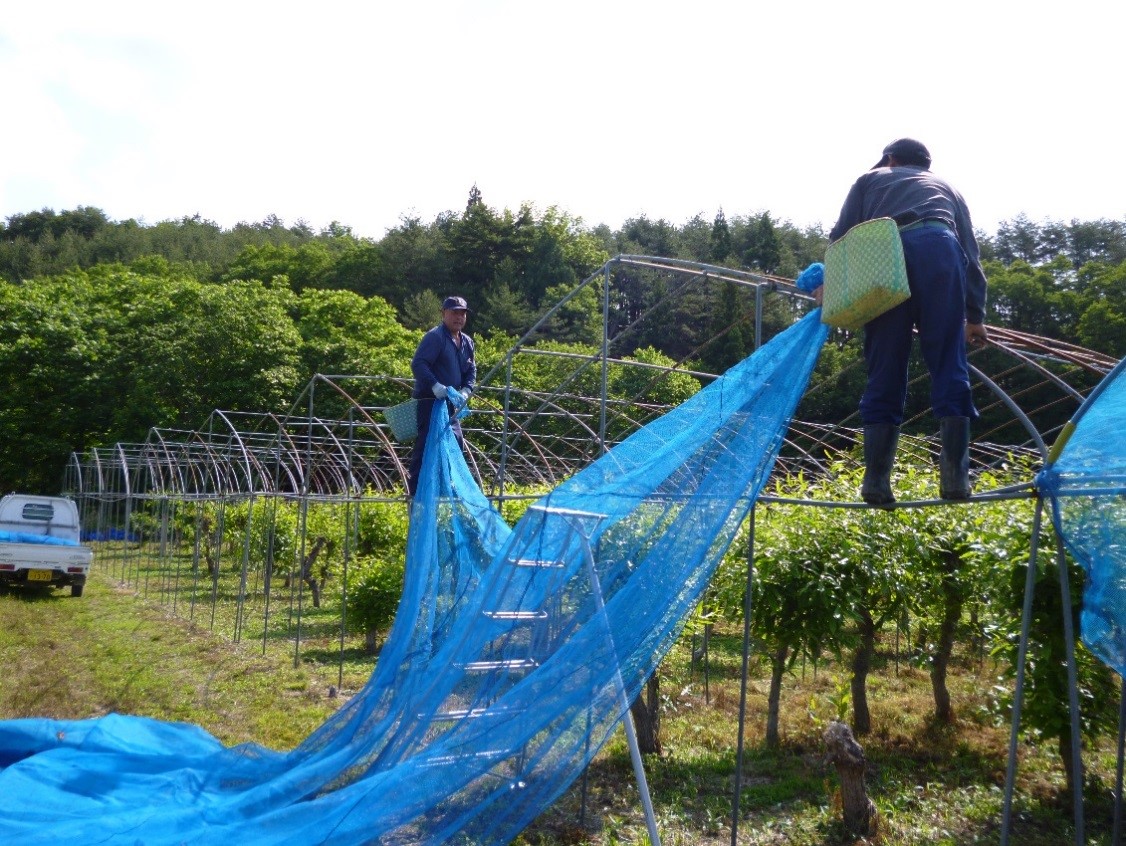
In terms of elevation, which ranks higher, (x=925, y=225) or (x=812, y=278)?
(x=925, y=225)

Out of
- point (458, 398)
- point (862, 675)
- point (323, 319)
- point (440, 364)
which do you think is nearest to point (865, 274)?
point (458, 398)

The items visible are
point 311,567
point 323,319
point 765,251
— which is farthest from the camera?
point 323,319

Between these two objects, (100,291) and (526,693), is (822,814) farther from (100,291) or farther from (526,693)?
(100,291)

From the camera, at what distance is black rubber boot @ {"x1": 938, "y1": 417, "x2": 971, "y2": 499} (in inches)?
140

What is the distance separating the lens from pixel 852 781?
18.3 feet

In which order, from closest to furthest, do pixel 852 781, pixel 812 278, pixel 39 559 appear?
pixel 812 278 → pixel 852 781 → pixel 39 559

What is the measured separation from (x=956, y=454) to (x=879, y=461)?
32 centimetres

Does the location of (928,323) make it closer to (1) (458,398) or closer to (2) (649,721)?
(1) (458,398)

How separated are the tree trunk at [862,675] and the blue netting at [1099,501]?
169 inches

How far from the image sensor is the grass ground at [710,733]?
227 inches

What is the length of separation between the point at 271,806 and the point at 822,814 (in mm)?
3257

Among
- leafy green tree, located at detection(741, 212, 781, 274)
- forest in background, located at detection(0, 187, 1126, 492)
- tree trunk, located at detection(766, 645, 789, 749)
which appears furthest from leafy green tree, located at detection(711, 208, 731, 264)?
tree trunk, located at detection(766, 645, 789, 749)

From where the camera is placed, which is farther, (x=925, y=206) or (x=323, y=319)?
(x=323, y=319)

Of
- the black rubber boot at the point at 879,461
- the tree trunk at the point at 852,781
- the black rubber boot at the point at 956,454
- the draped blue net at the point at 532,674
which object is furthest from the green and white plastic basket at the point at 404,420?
the black rubber boot at the point at 956,454
